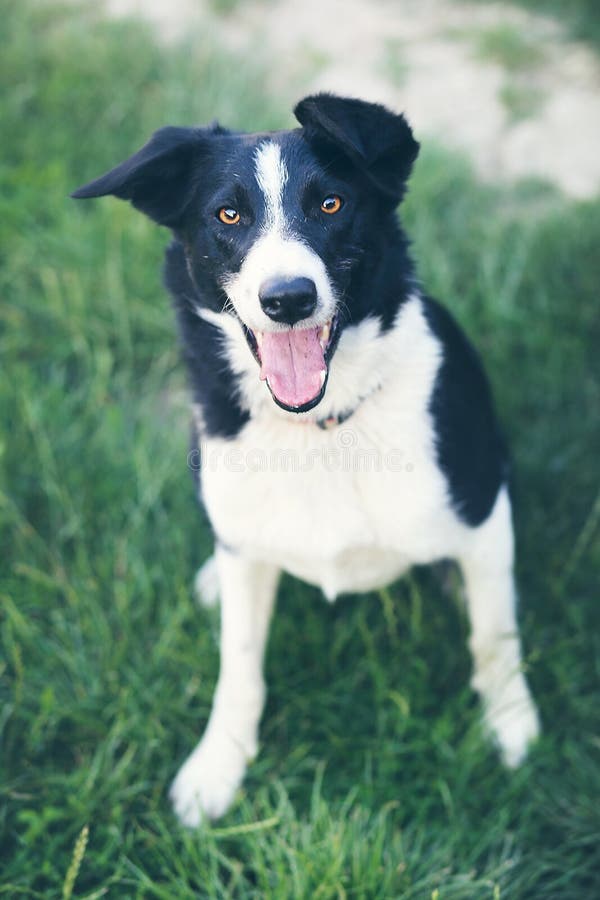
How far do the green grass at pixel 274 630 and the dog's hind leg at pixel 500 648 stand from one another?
0.23ft

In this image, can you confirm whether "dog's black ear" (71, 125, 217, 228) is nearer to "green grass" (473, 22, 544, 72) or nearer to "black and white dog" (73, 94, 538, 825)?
"black and white dog" (73, 94, 538, 825)

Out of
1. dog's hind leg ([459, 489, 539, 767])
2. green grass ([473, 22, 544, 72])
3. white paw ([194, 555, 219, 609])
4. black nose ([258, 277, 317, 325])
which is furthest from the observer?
green grass ([473, 22, 544, 72])

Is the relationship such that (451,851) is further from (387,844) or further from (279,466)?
(279,466)

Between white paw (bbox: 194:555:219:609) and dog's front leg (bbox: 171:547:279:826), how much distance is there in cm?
38

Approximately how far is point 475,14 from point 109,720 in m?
4.64

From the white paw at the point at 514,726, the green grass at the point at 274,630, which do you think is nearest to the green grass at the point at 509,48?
the green grass at the point at 274,630

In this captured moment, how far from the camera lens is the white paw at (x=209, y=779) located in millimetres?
2434

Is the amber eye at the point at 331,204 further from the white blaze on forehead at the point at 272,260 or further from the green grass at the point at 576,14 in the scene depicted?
the green grass at the point at 576,14

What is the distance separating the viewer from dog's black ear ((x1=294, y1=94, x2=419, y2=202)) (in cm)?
186

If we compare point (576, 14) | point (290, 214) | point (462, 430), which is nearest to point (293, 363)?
point (290, 214)

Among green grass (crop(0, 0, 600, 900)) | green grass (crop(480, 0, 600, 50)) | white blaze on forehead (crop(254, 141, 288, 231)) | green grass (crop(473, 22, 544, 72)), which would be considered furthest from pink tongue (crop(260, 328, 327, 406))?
green grass (crop(480, 0, 600, 50))

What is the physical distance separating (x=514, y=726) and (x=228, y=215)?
1593 millimetres

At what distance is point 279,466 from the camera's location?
2.21 m

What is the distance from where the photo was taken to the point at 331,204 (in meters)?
1.99
